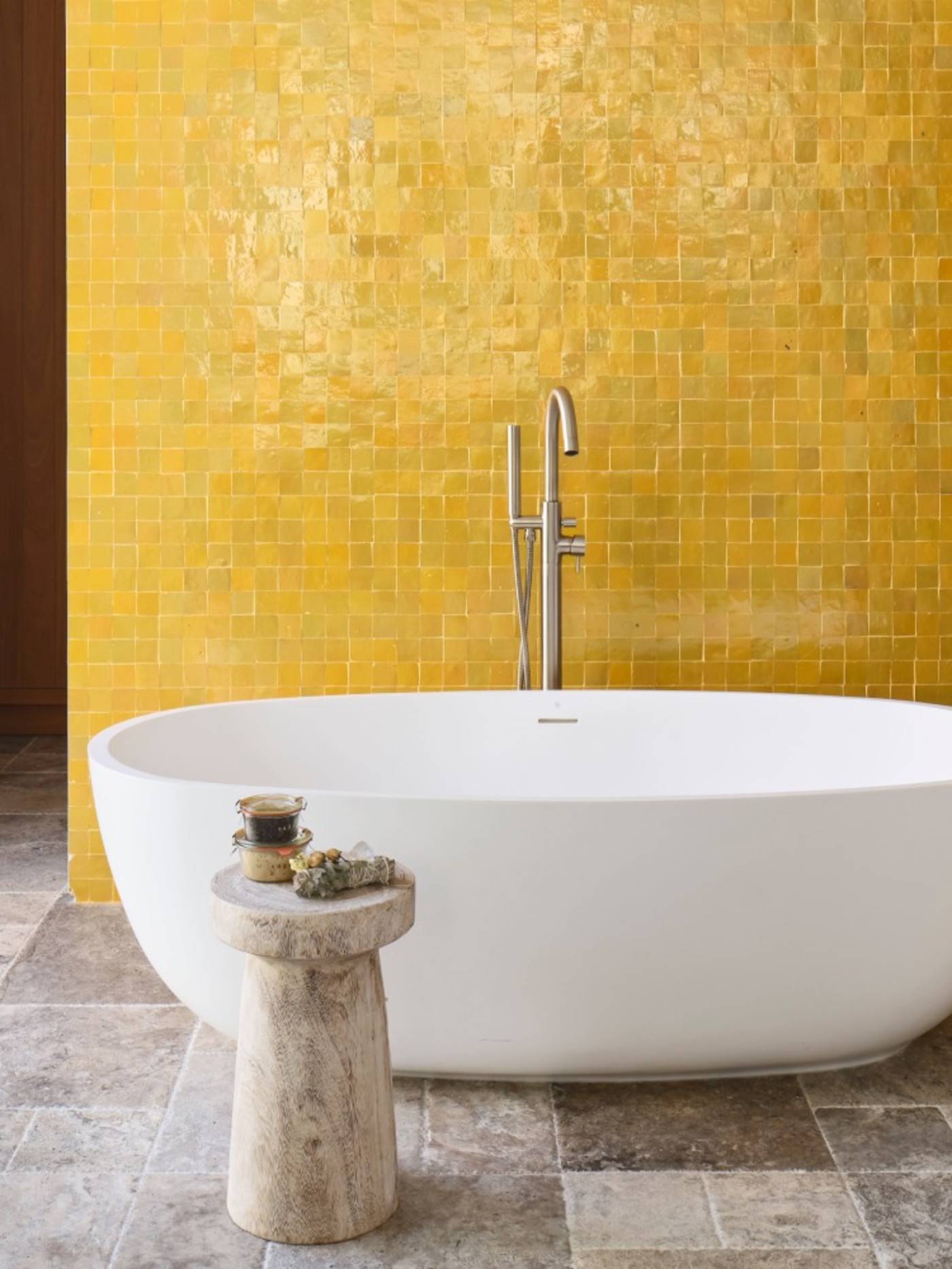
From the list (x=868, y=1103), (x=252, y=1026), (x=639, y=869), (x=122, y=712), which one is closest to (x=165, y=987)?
(x=122, y=712)

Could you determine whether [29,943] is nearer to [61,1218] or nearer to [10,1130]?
[10,1130]

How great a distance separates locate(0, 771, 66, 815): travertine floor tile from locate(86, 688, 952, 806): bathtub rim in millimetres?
1043

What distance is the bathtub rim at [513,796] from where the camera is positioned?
2.10 metres

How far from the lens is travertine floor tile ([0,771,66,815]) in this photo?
165 inches

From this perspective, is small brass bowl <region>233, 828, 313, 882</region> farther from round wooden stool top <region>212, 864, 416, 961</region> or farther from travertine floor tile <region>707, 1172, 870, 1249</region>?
travertine floor tile <region>707, 1172, 870, 1249</region>

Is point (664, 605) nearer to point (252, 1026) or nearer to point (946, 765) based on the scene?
point (946, 765)

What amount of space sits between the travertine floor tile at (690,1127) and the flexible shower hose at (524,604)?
3.39ft

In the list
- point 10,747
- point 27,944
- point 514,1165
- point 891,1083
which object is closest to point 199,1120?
point 514,1165

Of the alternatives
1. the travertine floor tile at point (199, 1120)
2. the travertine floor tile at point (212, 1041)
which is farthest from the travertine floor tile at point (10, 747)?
the travertine floor tile at point (199, 1120)

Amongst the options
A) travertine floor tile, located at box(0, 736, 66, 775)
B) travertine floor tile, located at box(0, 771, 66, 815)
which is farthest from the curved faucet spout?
travertine floor tile, located at box(0, 736, 66, 775)

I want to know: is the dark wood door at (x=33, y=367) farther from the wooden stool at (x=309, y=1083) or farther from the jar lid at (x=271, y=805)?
the wooden stool at (x=309, y=1083)

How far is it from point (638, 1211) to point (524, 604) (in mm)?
1508

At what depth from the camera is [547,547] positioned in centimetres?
313

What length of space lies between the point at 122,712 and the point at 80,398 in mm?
731
